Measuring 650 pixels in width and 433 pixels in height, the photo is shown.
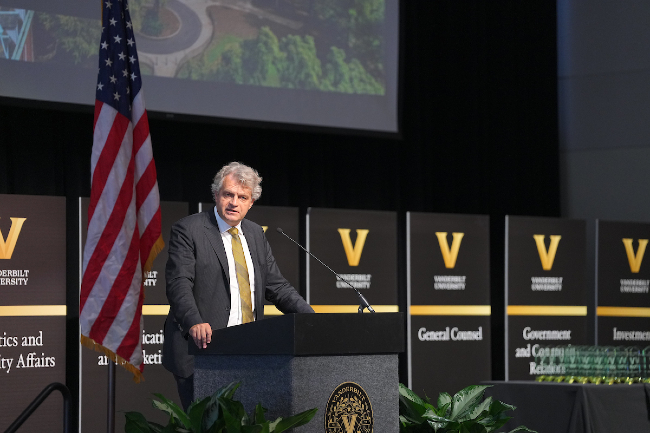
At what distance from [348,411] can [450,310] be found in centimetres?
414

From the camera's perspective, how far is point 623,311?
711cm

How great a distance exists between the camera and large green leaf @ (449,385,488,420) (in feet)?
9.71

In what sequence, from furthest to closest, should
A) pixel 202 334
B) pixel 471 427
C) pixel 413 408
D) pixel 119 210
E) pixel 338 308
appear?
1. pixel 338 308
2. pixel 119 210
3. pixel 413 408
4. pixel 471 427
5. pixel 202 334

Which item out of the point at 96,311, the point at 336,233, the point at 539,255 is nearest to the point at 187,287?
the point at 96,311

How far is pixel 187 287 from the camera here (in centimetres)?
302

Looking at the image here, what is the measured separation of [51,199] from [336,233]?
6.48 ft

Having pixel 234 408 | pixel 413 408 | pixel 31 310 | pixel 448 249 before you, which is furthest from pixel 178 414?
pixel 448 249

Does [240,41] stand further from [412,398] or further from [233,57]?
[412,398]

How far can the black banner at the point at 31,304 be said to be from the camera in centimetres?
503

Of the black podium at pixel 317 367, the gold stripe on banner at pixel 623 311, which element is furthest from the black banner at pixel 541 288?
the black podium at pixel 317 367

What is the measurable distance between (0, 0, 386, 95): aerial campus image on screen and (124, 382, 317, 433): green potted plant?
3565mm

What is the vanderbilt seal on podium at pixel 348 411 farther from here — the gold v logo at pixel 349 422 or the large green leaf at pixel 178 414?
the large green leaf at pixel 178 414

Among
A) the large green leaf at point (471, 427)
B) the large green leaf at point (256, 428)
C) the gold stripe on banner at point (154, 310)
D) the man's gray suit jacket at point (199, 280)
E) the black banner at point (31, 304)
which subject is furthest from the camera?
the gold stripe on banner at point (154, 310)

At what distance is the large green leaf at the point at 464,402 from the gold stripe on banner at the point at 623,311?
4259 mm
